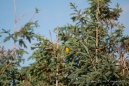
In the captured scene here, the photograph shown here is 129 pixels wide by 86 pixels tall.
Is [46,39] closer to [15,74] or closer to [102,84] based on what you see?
[102,84]

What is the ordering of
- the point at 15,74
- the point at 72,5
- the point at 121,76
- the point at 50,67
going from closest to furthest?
the point at 121,76 < the point at 50,67 < the point at 72,5 < the point at 15,74

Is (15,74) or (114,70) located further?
(15,74)

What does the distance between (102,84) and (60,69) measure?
64.2 inches

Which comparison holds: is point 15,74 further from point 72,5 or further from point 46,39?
point 72,5

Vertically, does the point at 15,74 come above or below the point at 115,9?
below

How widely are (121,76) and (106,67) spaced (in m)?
0.86

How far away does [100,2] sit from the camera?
8289 millimetres

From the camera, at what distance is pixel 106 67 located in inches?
223

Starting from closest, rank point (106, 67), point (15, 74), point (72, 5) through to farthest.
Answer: point (106, 67) → point (72, 5) → point (15, 74)

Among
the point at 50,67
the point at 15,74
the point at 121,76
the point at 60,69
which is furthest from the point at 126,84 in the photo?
the point at 15,74

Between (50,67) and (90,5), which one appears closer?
(50,67)

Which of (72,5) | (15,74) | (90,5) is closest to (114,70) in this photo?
(72,5)

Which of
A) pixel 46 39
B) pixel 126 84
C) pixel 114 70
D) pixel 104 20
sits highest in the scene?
pixel 104 20

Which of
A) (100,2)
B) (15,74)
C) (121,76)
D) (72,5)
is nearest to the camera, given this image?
(121,76)
